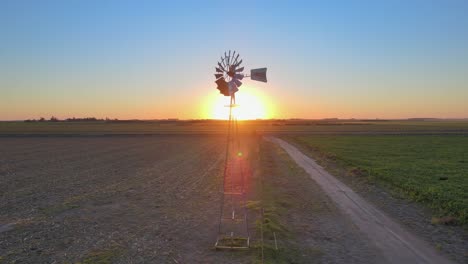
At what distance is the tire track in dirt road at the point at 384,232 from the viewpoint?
8247 millimetres

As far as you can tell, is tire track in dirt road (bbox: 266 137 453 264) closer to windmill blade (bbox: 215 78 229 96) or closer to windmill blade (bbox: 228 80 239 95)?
windmill blade (bbox: 228 80 239 95)

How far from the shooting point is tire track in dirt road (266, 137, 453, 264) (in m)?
8.25

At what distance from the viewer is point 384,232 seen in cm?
1009

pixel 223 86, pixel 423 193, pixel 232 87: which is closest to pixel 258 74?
pixel 232 87

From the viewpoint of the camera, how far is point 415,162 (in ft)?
87.9

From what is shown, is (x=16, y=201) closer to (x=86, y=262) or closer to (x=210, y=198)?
(x=210, y=198)

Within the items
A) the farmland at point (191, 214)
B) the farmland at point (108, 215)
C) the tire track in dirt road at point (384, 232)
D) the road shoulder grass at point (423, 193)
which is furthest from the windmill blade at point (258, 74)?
the road shoulder grass at point (423, 193)

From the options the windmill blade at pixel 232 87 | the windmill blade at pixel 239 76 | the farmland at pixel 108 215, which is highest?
the windmill blade at pixel 239 76

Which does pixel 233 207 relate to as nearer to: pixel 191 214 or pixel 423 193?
pixel 191 214

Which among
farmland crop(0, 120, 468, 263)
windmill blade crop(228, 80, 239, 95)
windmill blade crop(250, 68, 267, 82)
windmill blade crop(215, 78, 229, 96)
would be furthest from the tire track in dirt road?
windmill blade crop(215, 78, 229, 96)

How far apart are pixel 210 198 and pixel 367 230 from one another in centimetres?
594

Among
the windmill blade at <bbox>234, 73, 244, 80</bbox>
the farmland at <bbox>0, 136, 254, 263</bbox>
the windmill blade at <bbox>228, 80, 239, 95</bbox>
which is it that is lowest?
the farmland at <bbox>0, 136, 254, 263</bbox>

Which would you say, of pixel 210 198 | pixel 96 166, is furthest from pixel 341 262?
pixel 96 166

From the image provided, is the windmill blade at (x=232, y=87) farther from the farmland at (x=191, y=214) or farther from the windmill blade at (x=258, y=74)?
the farmland at (x=191, y=214)
